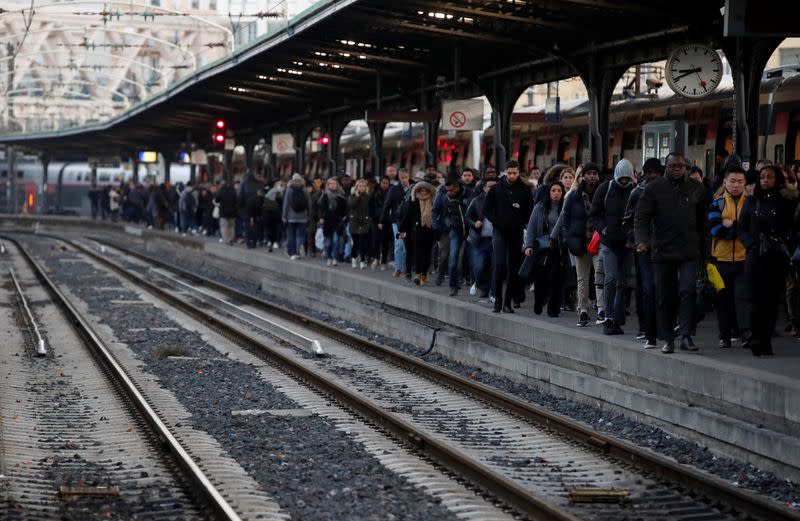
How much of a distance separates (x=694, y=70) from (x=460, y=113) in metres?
7.04

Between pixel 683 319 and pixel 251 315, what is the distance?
10.5 metres

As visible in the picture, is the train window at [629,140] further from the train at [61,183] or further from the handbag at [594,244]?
the train at [61,183]

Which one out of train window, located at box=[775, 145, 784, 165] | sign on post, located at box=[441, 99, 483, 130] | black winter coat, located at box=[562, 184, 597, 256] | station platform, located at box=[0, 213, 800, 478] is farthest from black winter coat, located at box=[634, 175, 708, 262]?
sign on post, located at box=[441, 99, 483, 130]

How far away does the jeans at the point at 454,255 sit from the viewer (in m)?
18.9

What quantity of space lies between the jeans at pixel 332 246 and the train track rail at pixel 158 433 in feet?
19.6

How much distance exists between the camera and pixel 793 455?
907cm

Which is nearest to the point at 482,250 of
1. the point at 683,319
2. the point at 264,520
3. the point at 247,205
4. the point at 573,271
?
the point at 573,271

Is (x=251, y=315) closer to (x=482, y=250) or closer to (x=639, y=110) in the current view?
(x=482, y=250)

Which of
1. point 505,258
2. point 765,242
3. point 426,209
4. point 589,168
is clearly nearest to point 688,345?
point 765,242

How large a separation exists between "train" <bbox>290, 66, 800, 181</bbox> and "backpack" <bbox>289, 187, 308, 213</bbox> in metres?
3.15

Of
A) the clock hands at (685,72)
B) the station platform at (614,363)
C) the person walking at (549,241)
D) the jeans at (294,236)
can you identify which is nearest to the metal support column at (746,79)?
the clock hands at (685,72)

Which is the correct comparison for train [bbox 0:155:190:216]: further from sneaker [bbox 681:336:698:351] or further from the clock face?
sneaker [bbox 681:336:698:351]

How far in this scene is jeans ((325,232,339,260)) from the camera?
2648 cm

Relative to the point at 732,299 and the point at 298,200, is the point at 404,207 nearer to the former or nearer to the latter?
the point at 298,200
